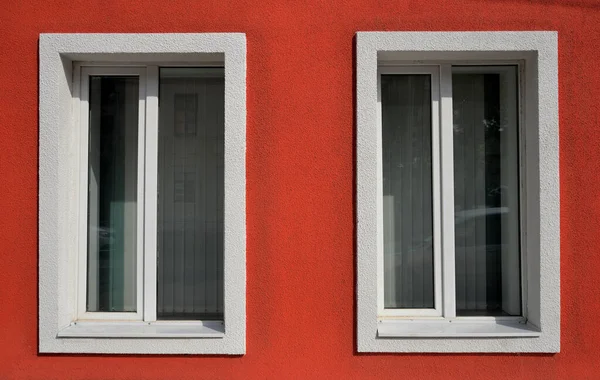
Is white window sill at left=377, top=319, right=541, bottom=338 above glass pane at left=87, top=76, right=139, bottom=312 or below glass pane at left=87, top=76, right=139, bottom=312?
below

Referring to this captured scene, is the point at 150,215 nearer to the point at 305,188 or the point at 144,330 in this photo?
the point at 144,330

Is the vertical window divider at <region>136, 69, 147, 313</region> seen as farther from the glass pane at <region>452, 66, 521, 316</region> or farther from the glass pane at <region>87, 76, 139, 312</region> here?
the glass pane at <region>452, 66, 521, 316</region>

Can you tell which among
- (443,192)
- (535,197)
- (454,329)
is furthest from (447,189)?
(454,329)

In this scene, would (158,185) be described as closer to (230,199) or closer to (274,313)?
(230,199)

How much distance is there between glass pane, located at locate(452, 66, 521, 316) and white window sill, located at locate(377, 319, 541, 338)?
12cm

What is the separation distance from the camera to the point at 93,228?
16.8ft

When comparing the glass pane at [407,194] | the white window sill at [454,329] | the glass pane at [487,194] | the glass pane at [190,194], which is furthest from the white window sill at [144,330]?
the glass pane at [487,194]

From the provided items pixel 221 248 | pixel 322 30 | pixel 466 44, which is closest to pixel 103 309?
pixel 221 248

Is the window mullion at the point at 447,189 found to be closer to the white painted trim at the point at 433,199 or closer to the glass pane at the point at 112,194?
the white painted trim at the point at 433,199

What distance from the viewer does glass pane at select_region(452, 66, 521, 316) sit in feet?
16.8

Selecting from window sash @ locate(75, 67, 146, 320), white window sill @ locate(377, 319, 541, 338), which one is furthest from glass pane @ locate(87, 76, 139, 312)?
white window sill @ locate(377, 319, 541, 338)

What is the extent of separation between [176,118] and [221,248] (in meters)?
1.07

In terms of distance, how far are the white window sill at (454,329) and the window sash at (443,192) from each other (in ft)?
0.18

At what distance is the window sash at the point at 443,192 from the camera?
16.5 ft
